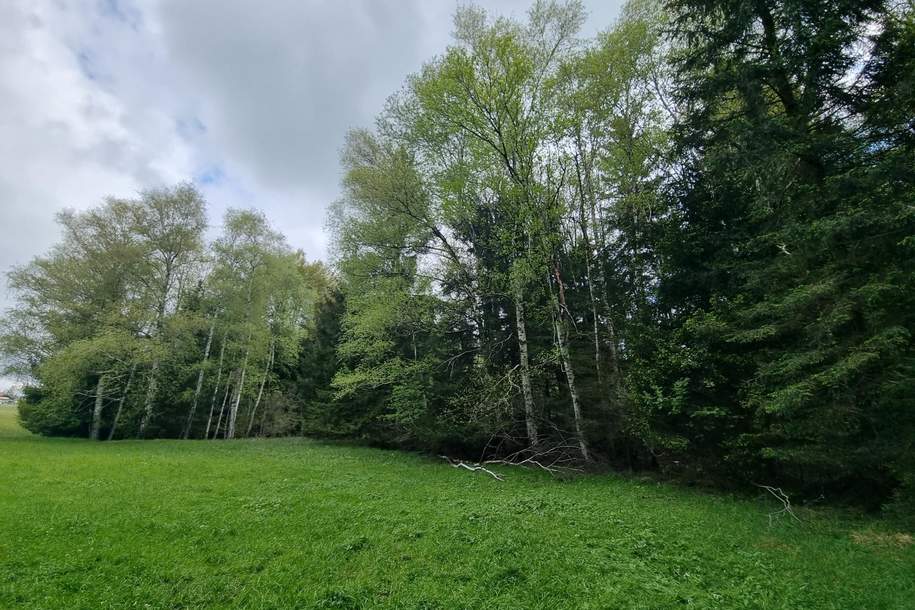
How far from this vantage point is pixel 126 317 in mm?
19531

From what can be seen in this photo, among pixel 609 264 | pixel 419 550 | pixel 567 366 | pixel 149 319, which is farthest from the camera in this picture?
pixel 149 319

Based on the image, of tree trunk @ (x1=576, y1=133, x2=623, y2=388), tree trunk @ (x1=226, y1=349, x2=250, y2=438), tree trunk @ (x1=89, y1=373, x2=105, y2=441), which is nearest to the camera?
tree trunk @ (x1=576, y1=133, x2=623, y2=388)

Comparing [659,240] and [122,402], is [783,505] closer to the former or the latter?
[659,240]

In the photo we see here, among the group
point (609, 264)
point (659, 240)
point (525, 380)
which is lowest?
point (525, 380)

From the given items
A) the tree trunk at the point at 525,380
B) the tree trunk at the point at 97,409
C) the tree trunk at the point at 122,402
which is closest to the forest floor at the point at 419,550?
the tree trunk at the point at 525,380

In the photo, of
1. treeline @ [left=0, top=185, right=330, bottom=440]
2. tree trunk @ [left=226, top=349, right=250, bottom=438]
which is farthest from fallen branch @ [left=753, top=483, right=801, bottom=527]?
tree trunk @ [left=226, top=349, right=250, bottom=438]

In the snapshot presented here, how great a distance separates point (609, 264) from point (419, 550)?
405 inches

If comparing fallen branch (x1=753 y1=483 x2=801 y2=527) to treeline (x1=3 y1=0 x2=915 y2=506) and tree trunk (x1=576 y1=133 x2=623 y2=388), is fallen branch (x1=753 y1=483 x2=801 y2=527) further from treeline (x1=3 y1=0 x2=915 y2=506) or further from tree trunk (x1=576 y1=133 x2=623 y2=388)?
tree trunk (x1=576 y1=133 x2=623 y2=388)

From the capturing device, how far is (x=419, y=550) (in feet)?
17.4

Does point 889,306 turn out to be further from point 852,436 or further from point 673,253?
point 673,253

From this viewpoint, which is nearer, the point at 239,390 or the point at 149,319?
the point at 149,319

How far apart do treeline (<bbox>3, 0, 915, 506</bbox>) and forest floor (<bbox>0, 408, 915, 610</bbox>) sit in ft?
7.79

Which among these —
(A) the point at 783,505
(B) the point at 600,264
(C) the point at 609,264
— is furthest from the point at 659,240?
(A) the point at 783,505

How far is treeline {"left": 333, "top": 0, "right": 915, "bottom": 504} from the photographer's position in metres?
6.93
